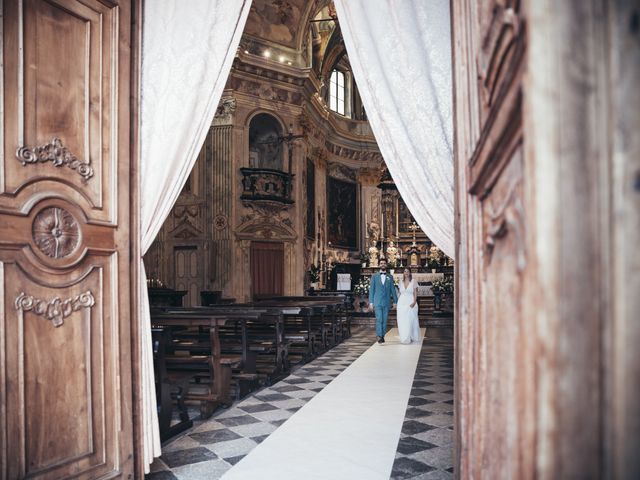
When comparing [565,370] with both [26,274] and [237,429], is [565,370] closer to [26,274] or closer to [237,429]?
[26,274]

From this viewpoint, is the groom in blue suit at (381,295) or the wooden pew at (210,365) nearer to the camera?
the wooden pew at (210,365)

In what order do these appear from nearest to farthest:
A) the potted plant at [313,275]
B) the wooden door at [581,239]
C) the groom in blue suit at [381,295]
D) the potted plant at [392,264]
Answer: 1. the wooden door at [581,239]
2. the groom in blue suit at [381,295]
3. the potted plant at [392,264]
4. the potted plant at [313,275]

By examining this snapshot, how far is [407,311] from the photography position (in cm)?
1027

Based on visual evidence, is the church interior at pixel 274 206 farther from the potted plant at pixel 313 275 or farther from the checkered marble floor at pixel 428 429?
the checkered marble floor at pixel 428 429

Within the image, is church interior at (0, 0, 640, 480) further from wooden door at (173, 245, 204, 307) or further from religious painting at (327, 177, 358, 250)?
religious painting at (327, 177, 358, 250)

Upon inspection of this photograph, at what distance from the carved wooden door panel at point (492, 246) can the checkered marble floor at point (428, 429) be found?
103 cm

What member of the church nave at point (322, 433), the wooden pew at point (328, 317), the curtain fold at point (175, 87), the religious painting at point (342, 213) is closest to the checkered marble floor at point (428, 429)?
the church nave at point (322, 433)

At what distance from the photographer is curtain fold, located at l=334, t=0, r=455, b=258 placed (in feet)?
9.66

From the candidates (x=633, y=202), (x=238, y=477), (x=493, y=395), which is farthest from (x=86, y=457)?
(x=633, y=202)

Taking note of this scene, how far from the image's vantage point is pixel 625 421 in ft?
2.54

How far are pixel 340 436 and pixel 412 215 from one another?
1813 mm

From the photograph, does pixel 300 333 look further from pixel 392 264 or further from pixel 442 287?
pixel 392 264

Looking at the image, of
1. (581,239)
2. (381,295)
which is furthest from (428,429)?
(381,295)

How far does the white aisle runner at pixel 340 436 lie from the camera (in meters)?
3.41
